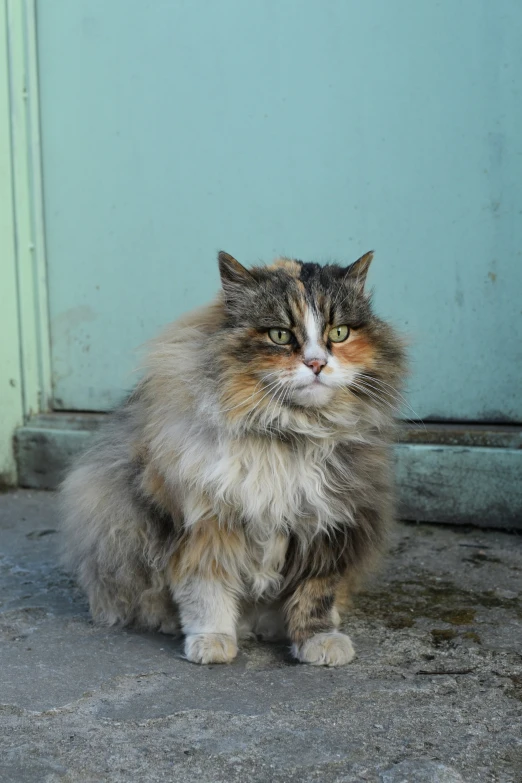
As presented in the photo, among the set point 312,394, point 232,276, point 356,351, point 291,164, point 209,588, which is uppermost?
point 291,164

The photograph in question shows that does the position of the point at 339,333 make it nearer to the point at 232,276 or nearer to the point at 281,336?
the point at 281,336

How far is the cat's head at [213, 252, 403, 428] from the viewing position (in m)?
2.38

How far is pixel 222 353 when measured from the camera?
245 centimetres

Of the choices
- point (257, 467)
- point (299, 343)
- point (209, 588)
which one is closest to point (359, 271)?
point (299, 343)

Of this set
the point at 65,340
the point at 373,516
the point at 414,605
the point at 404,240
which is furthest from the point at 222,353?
the point at 65,340

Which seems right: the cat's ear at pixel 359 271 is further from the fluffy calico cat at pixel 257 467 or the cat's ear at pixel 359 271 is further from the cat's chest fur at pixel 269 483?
the cat's chest fur at pixel 269 483

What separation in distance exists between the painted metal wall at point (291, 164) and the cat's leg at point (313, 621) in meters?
1.45

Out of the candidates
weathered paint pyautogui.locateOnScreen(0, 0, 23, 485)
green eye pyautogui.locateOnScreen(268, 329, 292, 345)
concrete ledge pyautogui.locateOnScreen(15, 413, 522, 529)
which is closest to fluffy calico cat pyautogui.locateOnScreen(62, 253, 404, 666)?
green eye pyautogui.locateOnScreen(268, 329, 292, 345)

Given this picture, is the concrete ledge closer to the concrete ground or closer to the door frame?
the concrete ground

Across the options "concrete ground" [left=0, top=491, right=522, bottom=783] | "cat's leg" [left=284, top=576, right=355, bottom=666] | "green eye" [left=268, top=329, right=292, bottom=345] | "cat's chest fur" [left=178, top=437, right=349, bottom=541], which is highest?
"green eye" [left=268, top=329, right=292, bottom=345]

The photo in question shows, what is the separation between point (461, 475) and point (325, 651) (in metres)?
1.45

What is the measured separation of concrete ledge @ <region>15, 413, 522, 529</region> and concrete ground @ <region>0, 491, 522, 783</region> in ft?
1.68

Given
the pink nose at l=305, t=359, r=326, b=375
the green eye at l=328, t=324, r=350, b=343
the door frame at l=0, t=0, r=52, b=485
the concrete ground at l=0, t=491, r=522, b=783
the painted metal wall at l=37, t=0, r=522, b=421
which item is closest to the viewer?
the concrete ground at l=0, t=491, r=522, b=783

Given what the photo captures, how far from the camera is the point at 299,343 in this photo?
2402 millimetres
